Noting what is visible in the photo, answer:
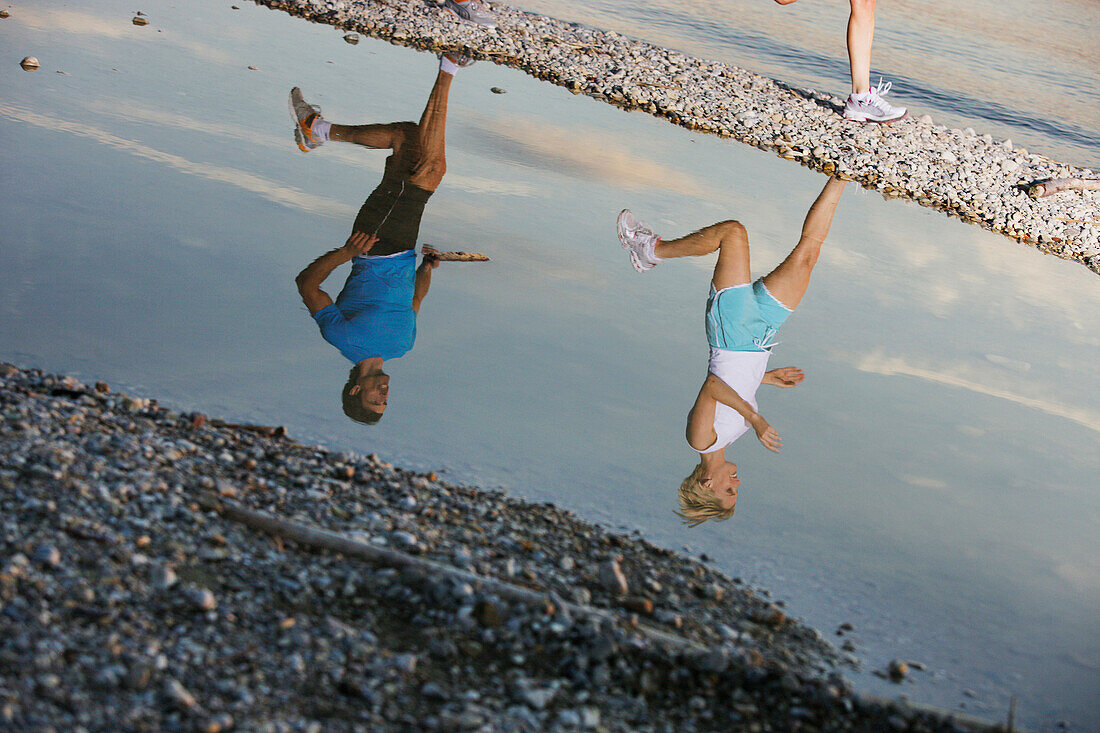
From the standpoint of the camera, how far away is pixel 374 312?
4859mm

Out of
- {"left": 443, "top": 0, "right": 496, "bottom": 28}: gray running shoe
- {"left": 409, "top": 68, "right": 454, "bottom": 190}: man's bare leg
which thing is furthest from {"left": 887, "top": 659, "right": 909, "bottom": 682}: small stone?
{"left": 443, "top": 0, "right": 496, "bottom": 28}: gray running shoe

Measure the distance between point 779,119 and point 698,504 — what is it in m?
6.07

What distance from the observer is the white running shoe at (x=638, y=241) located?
6023 millimetres

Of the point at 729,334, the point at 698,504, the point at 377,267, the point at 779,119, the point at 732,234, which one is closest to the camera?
the point at 698,504

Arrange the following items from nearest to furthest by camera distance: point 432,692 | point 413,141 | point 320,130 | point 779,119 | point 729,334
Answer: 1. point 432,692
2. point 729,334
3. point 320,130
4. point 413,141
5. point 779,119

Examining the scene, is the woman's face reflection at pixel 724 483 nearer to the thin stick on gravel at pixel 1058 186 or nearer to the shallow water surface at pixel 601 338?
the shallow water surface at pixel 601 338

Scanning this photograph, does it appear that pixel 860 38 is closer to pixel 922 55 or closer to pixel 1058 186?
pixel 1058 186

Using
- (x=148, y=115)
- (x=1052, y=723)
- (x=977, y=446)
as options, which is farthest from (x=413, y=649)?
(x=148, y=115)

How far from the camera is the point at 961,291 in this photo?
22.5 feet

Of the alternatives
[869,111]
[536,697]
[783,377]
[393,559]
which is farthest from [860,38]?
[536,697]

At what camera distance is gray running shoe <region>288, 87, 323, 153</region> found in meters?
6.64

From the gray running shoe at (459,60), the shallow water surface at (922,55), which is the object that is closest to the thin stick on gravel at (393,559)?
the gray running shoe at (459,60)

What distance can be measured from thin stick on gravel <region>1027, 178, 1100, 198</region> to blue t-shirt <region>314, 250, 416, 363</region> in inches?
245

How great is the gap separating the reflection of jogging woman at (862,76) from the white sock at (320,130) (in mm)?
4875
